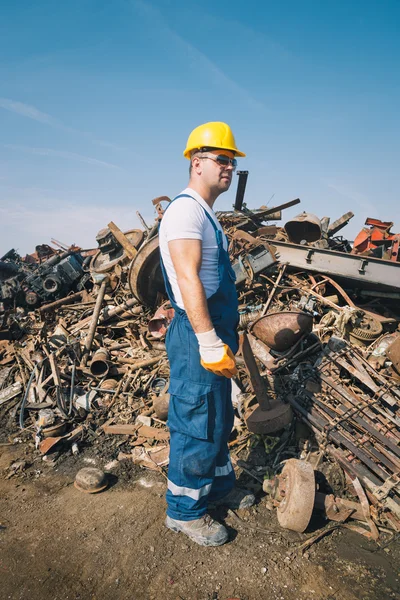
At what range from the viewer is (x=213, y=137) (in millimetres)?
2236

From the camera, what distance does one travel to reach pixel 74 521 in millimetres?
2744

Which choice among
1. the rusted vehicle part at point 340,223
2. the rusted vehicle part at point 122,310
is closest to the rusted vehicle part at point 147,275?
the rusted vehicle part at point 122,310

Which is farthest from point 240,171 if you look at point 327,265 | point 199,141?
point 199,141

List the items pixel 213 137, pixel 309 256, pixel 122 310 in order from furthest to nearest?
pixel 122 310 → pixel 309 256 → pixel 213 137

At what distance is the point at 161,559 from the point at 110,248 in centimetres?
675

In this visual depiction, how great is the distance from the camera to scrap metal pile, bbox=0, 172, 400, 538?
114 inches

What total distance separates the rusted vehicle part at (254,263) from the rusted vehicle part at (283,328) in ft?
5.97

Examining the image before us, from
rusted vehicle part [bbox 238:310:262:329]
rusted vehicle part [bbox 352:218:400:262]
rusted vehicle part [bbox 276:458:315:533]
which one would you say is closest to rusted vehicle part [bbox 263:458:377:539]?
rusted vehicle part [bbox 276:458:315:533]

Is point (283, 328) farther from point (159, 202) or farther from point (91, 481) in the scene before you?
point (159, 202)

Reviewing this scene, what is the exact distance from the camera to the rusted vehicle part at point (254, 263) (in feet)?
19.0

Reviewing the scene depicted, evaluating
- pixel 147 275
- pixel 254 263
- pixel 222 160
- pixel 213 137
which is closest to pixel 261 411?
pixel 222 160

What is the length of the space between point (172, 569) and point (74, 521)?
3.22ft

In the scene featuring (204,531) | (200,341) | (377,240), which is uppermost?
(377,240)

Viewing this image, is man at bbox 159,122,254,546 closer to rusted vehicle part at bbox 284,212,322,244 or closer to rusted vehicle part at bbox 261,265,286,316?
rusted vehicle part at bbox 261,265,286,316
